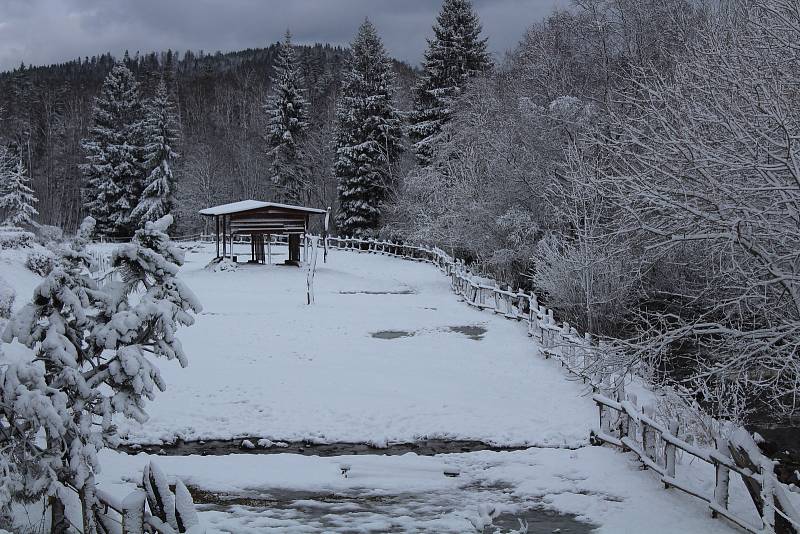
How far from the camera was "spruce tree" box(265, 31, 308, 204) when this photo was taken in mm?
53844

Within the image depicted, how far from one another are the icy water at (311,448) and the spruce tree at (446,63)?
34621mm

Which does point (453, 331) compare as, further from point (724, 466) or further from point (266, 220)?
point (266, 220)

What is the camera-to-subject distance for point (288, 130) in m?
54.6

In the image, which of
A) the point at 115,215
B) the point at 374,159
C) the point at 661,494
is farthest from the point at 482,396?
the point at 115,215

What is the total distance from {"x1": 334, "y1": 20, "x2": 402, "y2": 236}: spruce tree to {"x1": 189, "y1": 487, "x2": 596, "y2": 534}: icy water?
130 ft

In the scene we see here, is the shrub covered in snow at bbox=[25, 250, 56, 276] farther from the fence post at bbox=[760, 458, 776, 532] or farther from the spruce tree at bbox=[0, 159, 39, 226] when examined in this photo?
the spruce tree at bbox=[0, 159, 39, 226]

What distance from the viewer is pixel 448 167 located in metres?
36.5

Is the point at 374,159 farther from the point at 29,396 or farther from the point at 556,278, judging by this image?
the point at 29,396

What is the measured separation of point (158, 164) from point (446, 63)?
23742 millimetres

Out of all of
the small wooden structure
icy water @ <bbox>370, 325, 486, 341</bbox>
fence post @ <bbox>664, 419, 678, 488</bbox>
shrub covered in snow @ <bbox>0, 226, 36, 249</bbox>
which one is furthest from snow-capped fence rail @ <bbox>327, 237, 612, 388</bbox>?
shrub covered in snow @ <bbox>0, 226, 36, 249</bbox>

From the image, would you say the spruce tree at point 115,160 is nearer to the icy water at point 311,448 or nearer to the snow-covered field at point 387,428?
the snow-covered field at point 387,428

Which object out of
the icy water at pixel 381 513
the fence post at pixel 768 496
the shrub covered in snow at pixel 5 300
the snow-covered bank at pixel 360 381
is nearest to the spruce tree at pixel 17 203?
the snow-covered bank at pixel 360 381

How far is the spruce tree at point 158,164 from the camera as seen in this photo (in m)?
50.6

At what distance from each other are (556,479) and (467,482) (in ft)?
3.70
